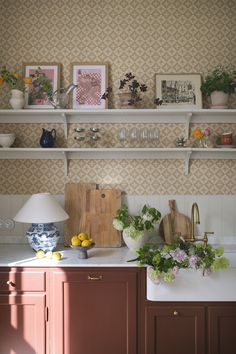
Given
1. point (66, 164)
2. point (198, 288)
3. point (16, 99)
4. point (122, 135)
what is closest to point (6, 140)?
point (16, 99)

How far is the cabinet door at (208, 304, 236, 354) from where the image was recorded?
2.36 meters

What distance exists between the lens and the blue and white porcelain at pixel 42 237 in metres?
2.64

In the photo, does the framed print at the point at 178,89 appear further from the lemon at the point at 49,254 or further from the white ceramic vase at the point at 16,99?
the lemon at the point at 49,254

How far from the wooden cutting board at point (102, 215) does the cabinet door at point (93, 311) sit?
50 cm

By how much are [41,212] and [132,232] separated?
0.67 meters

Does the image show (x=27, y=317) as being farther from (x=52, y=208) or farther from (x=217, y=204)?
(x=217, y=204)

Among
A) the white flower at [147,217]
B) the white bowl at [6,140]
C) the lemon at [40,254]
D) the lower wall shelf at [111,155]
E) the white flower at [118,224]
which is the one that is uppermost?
the white bowl at [6,140]

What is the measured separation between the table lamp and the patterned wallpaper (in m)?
0.36

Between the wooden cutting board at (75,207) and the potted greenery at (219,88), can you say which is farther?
the wooden cutting board at (75,207)

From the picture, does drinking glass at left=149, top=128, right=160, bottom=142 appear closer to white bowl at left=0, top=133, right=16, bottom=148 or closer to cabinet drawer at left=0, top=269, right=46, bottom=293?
white bowl at left=0, top=133, right=16, bottom=148

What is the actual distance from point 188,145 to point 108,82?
830 mm

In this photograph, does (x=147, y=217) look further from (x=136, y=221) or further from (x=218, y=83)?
(x=218, y=83)

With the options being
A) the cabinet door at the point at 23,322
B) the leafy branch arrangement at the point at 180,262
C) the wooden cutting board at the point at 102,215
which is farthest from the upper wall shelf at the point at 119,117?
the cabinet door at the point at 23,322

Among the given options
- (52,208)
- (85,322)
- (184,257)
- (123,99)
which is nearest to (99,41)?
(123,99)
